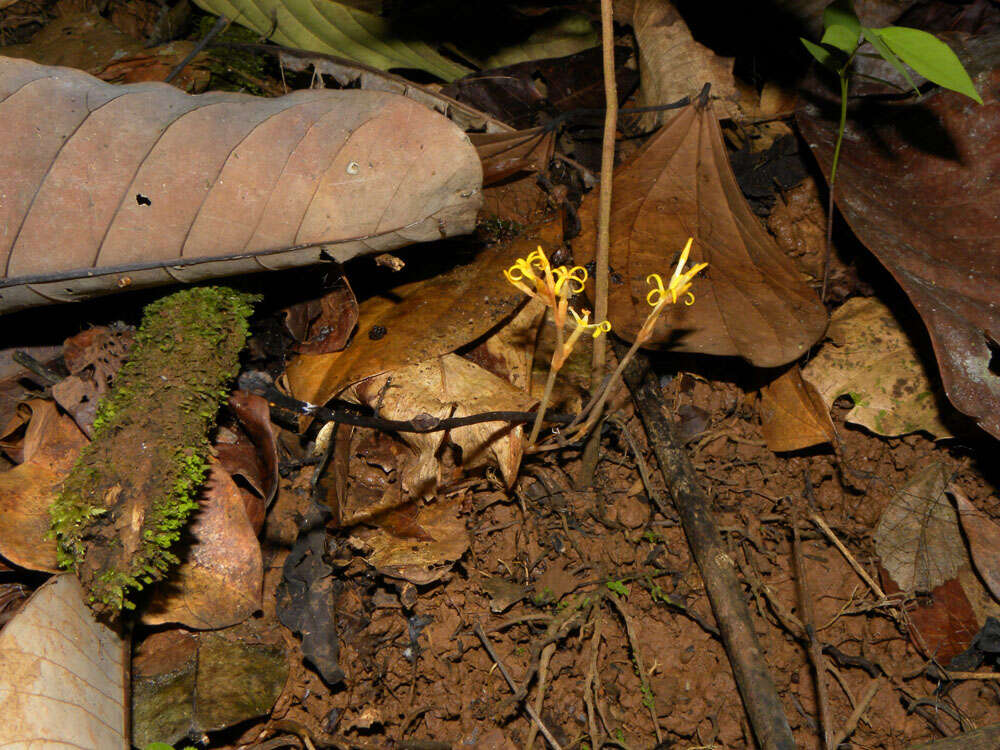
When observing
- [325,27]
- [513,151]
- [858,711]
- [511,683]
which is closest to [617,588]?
[511,683]

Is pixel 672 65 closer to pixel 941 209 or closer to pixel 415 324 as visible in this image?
pixel 941 209

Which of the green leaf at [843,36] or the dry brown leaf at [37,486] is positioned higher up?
the green leaf at [843,36]

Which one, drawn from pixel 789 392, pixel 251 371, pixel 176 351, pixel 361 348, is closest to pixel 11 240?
pixel 176 351

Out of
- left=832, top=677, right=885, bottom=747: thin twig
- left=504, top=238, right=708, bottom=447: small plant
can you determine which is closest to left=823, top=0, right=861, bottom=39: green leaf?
left=504, top=238, right=708, bottom=447: small plant

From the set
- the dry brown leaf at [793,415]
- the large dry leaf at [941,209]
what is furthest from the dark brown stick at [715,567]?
the large dry leaf at [941,209]

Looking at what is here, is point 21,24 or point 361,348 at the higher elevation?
point 21,24

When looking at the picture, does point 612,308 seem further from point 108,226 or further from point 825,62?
point 108,226

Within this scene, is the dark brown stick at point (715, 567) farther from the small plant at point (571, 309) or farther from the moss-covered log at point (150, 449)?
the moss-covered log at point (150, 449)
